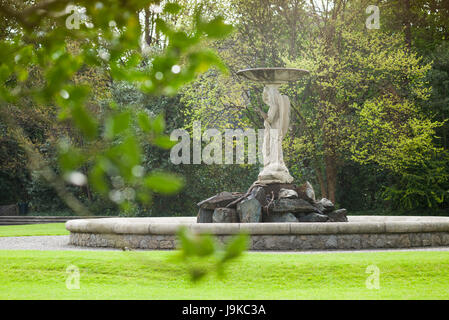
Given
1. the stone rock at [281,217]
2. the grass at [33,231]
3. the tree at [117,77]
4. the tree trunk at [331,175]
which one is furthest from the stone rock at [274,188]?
the tree at [117,77]

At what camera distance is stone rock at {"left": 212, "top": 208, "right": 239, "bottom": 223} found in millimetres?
12578

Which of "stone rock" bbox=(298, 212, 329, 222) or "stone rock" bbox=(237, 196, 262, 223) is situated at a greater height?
"stone rock" bbox=(237, 196, 262, 223)

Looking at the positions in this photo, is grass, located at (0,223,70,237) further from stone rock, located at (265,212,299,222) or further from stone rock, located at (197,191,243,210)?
stone rock, located at (265,212,299,222)

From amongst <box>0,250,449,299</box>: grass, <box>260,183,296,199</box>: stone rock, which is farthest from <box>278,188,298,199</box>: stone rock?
<box>0,250,449,299</box>: grass

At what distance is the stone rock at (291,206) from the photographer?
12.4m

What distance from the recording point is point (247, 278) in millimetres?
7902

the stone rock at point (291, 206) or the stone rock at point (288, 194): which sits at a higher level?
the stone rock at point (288, 194)

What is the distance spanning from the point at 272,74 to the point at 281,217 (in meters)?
3.41

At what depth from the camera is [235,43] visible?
2380 cm

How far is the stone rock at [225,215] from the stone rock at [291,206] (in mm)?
832

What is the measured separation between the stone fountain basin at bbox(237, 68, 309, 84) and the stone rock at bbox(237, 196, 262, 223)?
Answer: 300cm

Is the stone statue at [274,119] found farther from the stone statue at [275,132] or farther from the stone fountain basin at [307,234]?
the stone fountain basin at [307,234]

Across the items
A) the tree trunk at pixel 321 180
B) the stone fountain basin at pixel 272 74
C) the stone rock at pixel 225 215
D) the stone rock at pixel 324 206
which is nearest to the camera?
the stone rock at pixel 225 215

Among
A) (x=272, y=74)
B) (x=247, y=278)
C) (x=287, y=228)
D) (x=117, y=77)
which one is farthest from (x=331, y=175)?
(x=117, y=77)
